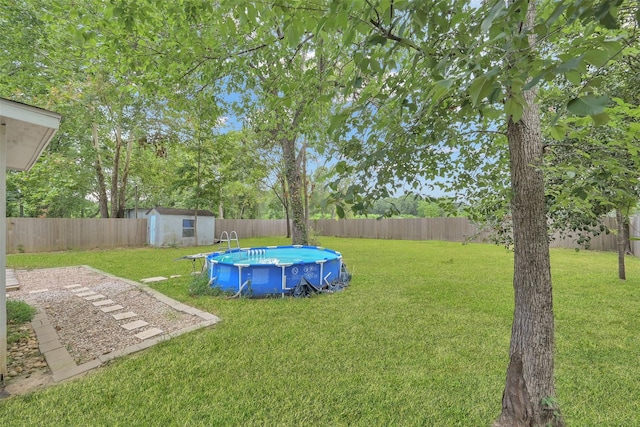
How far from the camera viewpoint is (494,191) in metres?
2.46

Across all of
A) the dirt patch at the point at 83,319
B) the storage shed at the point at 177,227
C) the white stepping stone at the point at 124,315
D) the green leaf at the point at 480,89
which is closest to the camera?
the green leaf at the point at 480,89

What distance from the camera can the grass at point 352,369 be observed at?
208 centimetres

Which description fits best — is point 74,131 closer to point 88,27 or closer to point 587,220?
point 88,27

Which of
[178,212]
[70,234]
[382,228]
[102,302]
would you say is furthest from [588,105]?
[382,228]

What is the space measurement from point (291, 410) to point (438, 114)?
225 cm

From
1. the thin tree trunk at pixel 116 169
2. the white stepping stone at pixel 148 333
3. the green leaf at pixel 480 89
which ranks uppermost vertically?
the thin tree trunk at pixel 116 169

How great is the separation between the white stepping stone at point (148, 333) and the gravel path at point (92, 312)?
46 millimetres

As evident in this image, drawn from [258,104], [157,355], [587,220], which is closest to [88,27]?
[258,104]

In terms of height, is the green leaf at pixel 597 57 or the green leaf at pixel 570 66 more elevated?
the green leaf at pixel 597 57

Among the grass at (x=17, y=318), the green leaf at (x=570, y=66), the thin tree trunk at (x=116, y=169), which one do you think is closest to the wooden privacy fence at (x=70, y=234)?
the thin tree trunk at (x=116, y=169)

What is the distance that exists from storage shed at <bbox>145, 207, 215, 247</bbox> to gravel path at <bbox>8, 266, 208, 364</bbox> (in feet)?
22.2

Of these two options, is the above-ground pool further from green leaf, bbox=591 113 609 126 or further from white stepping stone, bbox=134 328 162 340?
green leaf, bbox=591 113 609 126

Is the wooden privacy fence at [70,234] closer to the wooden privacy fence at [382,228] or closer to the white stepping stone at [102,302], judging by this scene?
the wooden privacy fence at [382,228]

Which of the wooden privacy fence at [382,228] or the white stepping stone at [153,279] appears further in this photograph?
the wooden privacy fence at [382,228]
